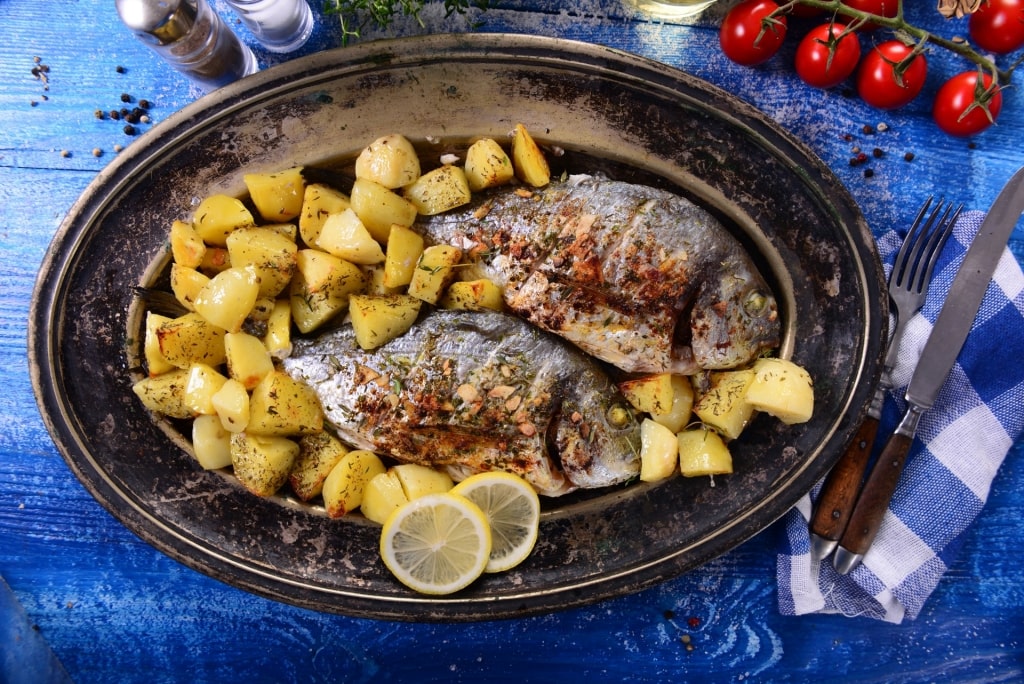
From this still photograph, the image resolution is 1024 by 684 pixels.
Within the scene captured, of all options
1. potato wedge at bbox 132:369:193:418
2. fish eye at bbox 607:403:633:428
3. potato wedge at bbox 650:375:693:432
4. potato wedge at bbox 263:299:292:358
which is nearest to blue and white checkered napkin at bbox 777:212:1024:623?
potato wedge at bbox 650:375:693:432

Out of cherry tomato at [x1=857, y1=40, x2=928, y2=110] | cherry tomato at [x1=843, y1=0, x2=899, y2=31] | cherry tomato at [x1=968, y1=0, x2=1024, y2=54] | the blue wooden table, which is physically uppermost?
cherry tomato at [x1=843, y1=0, x2=899, y2=31]

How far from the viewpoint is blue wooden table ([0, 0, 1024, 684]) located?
103 inches

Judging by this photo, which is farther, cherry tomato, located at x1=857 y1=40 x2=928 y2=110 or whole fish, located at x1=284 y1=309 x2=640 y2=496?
cherry tomato, located at x1=857 y1=40 x2=928 y2=110

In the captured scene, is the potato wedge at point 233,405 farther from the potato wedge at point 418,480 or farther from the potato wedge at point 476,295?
the potato wedge at point 476,295

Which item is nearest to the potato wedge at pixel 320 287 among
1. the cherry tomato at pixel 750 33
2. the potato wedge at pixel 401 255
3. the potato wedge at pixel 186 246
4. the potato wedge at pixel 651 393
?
the potato wedge at pixel 401 255

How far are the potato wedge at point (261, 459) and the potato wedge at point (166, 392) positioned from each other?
243 mm

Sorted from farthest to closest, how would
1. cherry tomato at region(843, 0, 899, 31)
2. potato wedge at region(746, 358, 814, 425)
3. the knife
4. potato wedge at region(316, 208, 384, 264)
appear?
cherry tomato at region(843, 0, 899, 31) → the knife → potato wedge at region(316, 208, 384, 264) → potato wedge at region(746, 358, 814, 425)

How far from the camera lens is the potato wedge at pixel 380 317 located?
2.24 meters

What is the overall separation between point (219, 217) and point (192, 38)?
68 centimetres

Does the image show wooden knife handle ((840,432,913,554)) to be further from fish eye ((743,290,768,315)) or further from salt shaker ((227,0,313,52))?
salt shaker ((227,0,313,52))

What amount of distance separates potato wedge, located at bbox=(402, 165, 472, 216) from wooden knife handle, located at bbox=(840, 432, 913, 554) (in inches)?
74.4

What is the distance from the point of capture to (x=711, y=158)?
2365 millimetres

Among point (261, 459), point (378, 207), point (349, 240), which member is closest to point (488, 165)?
point (378, 207)

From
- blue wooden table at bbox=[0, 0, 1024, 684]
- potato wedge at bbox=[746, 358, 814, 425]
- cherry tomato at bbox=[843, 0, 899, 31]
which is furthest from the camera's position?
blue wooden table at bbox=[0, 0, 1024, 684]
